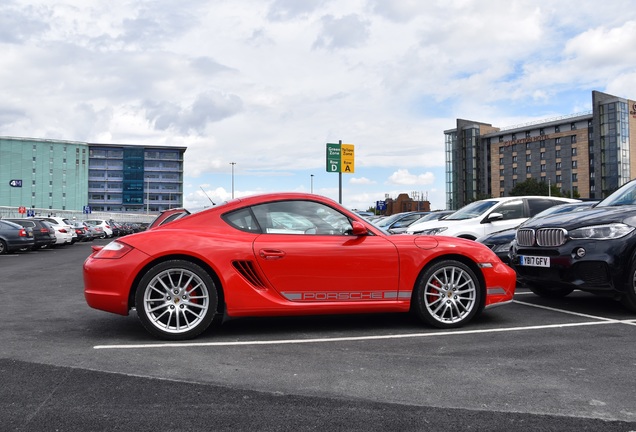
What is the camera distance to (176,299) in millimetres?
4988

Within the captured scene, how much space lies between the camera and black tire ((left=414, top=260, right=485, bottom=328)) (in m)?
5.40

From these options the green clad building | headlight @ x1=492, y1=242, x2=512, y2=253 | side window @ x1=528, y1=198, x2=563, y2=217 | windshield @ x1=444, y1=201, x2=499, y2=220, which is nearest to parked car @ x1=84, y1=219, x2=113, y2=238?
windshield @ x1=444, y1=201, x2=499, y2=220

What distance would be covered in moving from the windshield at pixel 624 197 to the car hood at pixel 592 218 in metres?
0.43

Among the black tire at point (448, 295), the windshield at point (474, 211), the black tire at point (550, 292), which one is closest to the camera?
the black tire at point (448, 295)

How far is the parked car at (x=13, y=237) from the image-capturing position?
20.5 m

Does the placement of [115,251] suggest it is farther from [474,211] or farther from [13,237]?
[13,237]

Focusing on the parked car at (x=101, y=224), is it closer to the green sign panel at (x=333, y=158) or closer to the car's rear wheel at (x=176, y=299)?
the green sign panel at (x=333, y=158)

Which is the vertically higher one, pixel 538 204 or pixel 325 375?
pixel 538 204

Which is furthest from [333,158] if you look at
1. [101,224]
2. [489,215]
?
[101,224]

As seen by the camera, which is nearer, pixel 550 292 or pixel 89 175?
pixel 550 292

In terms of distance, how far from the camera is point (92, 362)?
418cm

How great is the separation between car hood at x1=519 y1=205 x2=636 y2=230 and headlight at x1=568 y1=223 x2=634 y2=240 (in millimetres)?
53

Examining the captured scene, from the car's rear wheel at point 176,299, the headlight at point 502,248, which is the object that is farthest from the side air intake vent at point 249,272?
the headlight at point 502,248

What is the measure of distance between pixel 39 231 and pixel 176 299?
20.8 metres
